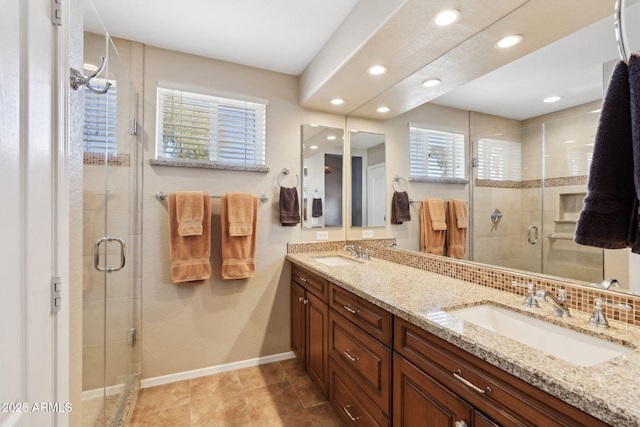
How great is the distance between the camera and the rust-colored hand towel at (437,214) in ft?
5.93

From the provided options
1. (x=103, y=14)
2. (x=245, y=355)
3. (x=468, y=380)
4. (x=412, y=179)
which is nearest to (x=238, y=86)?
(x=103, y=14)

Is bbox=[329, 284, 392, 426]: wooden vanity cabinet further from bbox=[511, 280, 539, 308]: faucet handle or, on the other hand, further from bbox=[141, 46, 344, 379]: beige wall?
bbox=[141, 46, 344, 379]: beige wall

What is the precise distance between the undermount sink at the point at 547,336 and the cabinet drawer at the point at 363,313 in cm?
30

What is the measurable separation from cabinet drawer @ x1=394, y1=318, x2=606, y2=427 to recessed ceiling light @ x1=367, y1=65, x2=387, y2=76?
1.53 meters

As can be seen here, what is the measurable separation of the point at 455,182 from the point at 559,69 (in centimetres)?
71

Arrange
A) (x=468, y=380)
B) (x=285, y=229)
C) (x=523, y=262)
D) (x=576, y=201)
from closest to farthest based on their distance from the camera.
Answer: (x=468, y=380)
(x=576, y=201)
(x=523, y=262)
(x=285, y=229)

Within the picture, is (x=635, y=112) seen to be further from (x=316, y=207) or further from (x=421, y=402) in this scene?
(x=316, y=207)

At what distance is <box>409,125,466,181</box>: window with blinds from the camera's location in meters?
1.72

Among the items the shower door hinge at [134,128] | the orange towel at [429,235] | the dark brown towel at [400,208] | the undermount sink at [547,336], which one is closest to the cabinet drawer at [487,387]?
the undermount sink at [547,336]

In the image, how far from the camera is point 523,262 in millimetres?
1389

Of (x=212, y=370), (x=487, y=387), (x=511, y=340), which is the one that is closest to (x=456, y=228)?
(x=511, y=340)

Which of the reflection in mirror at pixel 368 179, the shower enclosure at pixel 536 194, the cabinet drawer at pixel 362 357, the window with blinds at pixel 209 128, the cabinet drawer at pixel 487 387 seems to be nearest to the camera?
the cabinet drawer at pixel 487 387

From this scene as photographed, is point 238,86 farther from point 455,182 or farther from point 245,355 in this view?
point 245,355

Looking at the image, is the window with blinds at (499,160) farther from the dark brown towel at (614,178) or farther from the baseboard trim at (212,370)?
the baseboard trim at (212,370)
